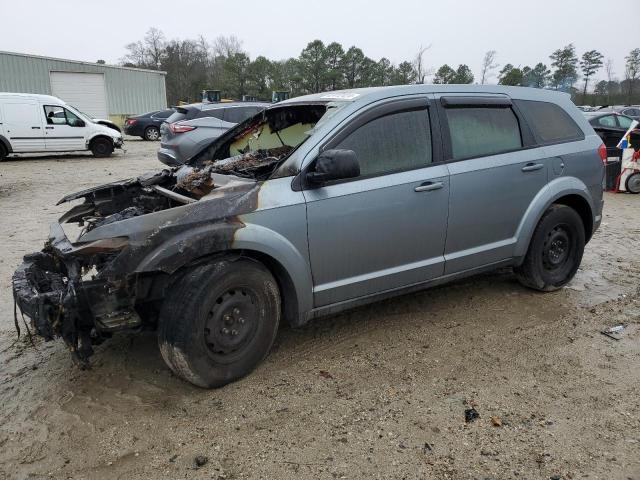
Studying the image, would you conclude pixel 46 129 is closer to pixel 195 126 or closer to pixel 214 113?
pixel 214 113

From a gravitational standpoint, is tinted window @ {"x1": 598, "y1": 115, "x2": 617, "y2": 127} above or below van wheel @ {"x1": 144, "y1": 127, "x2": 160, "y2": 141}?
below

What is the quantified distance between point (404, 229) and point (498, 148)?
1.26 m

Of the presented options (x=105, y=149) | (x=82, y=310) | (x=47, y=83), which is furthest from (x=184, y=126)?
(x=47, y=83)

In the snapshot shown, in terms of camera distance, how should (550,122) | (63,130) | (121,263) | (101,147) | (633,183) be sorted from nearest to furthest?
(121,263)
(550,122)
(633,183)
(63,130)
(101,147)

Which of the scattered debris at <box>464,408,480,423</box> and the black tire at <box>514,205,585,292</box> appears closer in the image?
the scattered debris at <box>464,408,480,423</box>

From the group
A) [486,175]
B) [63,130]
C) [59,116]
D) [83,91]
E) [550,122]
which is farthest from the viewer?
[83,91]

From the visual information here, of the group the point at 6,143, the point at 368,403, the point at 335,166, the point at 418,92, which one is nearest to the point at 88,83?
the point at 6,143

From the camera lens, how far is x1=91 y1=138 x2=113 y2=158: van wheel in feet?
52.7

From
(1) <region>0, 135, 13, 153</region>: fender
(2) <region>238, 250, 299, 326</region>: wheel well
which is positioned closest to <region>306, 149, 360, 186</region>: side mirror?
(2) <region>238, 250, 299, 326</region>: wheel well

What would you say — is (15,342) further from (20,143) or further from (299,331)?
(20,143)

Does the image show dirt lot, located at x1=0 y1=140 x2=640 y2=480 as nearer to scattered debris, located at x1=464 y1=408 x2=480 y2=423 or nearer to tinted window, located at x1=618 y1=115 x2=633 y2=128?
scattered debris, located at x1=464 y1=408 x2=480 y2=423

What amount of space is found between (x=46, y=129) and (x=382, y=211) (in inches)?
584

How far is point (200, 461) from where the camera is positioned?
2535mm

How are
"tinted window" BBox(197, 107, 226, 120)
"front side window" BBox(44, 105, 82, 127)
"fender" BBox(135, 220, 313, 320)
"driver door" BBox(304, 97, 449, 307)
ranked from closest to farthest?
1. "fender" BBox(135, 220, 313, 320)
2. "driver door" BBox(304, 97, 449, 307)
3. "tinted window" BBox(197, 107, 226, 120)
4. "front side window" BBox(44, 105, 82, 127)
